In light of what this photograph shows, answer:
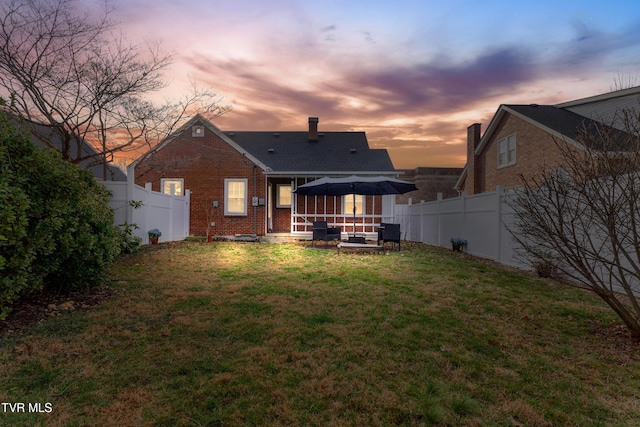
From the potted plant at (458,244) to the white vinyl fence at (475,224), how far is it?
14 centimetres

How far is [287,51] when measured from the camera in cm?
1264

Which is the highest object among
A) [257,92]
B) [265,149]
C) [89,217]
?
[257,92]

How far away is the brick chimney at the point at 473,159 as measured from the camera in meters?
21.2

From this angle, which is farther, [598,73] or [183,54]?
[598,73]

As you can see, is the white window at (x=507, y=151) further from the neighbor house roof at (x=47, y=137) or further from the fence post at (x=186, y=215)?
the neighbor house roof at (x=47, y=137)

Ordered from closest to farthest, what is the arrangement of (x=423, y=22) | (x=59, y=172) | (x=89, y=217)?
(x=59, y=172)
(x=89, y=217)
(x=423, y=22)

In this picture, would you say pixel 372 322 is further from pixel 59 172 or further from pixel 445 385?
pixel 59 172

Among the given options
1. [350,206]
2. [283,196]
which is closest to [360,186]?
[350,206]

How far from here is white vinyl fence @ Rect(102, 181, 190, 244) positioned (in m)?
10.4

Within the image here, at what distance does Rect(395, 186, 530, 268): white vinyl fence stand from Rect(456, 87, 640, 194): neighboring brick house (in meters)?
3.48

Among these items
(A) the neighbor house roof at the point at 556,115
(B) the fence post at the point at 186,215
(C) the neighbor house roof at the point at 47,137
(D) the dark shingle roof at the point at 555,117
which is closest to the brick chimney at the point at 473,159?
(A) the neighbor house roof at the point at 556,115

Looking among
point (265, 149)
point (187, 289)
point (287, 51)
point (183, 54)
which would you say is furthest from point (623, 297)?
point (265, 149)

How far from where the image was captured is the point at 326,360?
3404mm

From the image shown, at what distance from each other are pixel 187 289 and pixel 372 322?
12.0 feet
